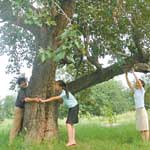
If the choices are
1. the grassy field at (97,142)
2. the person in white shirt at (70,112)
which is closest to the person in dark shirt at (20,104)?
the grassy field at (97,142)

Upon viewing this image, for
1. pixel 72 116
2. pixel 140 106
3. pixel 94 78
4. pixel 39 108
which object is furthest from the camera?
pixel 94 78

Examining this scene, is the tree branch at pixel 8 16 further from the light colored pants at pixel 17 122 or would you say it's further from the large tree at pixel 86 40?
the light colored pants at pixel 17 122

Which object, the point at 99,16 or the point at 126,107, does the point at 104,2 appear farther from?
the point at 126,107

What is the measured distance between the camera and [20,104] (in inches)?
529

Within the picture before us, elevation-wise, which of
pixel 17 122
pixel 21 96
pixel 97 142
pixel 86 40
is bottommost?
pixel 97 142

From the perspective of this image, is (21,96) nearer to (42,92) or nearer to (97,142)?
(42,92)

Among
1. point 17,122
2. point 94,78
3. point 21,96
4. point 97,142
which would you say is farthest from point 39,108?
point 94,78

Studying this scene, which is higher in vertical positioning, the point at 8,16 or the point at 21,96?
the point at 8,16

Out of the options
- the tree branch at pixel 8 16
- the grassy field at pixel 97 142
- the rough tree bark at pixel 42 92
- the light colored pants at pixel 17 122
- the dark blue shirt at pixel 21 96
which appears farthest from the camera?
the light colored pants at pixel 17 122

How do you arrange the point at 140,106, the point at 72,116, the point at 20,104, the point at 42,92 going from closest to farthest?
1. the point at 72,116
2. the point at 140,106
3. the point at 42,92
4. the point at 20,104

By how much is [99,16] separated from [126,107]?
4749cm

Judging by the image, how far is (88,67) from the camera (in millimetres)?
15891

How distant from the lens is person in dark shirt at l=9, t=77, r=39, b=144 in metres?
13.0

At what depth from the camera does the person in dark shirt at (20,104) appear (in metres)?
13.0
